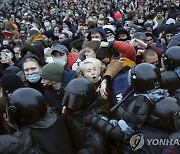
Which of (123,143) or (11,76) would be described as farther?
(11,76)

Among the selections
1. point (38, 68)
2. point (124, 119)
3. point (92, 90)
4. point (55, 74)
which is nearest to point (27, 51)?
Answer: point (38, 68)

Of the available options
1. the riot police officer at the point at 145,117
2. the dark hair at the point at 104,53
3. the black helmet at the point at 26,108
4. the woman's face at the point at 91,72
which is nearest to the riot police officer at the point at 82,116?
the riot police officer at the point at 145,117

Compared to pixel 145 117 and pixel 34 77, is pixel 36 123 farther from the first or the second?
pixel 34 77

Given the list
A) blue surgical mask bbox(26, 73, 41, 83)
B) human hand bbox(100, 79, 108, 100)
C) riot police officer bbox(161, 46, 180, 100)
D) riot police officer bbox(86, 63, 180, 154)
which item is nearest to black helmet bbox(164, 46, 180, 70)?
riot police officer bbox(161, 46, 180, 100)

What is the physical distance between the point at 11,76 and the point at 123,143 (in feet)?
5.37

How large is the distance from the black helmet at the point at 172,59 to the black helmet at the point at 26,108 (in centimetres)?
156

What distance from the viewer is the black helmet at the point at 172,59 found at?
12.3 feet

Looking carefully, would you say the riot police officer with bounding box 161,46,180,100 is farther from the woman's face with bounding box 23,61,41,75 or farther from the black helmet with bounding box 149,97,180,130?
the woman's face with bounding box 23,61,41,75

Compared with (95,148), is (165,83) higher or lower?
higher

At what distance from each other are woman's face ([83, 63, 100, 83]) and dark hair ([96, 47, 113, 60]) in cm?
54

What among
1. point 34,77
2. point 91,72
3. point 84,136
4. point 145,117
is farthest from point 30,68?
point 145,117

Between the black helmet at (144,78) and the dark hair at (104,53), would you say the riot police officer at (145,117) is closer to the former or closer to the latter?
the black helmet at (144,78)

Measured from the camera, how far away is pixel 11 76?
4070 millimetres

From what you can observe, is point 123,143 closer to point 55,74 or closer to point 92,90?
point 92,90
